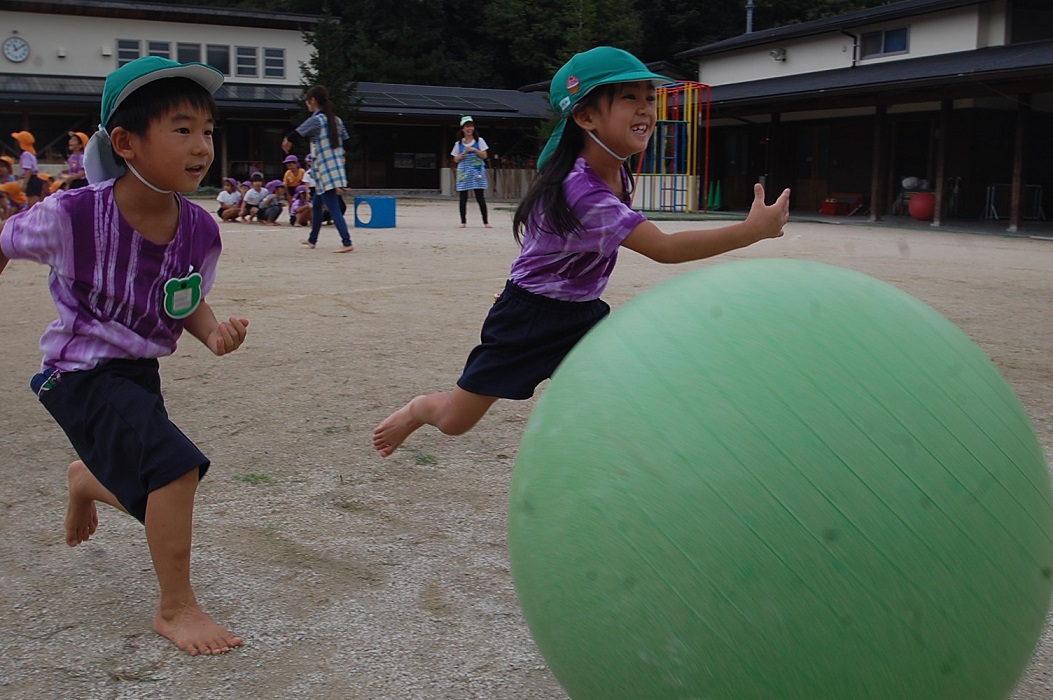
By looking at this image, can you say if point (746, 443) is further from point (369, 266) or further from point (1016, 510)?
point (369, 266)

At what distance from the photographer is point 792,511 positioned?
65.3 inches

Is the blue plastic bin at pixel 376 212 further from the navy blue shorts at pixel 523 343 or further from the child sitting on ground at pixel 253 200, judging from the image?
the navy blue shorts at pixel 523 343

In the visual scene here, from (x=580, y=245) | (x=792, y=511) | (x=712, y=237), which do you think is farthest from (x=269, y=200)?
(x=792, y=511)

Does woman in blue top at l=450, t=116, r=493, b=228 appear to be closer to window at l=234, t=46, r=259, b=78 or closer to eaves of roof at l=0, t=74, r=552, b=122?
eaves of roof at l=0, t=74, r=552, b=122

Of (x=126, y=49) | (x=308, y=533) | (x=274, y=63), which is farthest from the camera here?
(x=274, y=63)

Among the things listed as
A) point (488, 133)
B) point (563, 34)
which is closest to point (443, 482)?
point (488, 133)

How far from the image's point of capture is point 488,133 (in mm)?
39531

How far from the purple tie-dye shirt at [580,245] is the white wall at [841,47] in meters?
23.3

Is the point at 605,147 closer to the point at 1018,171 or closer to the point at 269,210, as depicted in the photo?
the point at 269,210

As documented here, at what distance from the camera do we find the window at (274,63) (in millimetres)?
39125

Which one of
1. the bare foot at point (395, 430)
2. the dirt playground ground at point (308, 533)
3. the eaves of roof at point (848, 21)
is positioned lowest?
the dirt playground ground at point (308, 533)

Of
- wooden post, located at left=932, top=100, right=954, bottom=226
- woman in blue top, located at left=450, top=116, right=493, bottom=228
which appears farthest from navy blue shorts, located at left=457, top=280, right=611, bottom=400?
wooden post, located at left=932, top=100, right=954, bottom=226

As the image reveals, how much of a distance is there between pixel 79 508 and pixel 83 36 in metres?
37.9

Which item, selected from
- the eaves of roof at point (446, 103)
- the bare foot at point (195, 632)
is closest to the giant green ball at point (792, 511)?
the bare foot at point (195, 632)
